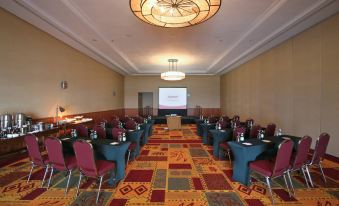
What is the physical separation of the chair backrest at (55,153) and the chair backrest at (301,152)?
391cm

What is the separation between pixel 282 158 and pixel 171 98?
37.8 ft

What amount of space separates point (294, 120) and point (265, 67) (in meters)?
2.85

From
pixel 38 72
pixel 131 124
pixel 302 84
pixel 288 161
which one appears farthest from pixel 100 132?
pixel 302 84

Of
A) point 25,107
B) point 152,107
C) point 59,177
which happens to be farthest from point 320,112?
point 152,107

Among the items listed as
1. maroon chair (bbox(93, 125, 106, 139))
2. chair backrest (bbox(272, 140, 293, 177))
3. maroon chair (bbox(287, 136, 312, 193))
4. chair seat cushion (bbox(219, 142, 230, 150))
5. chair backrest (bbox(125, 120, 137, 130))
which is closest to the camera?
chair backrest (bbox(272, 140, 293, 177))

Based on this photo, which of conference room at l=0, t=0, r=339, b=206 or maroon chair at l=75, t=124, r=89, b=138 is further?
maroon chair at l=75, t=124, r=89, b=138

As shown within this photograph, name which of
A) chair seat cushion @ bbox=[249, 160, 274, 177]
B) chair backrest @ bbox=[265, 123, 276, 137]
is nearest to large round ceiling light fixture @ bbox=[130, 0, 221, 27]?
chair seat cushion @ bbox=[249, 160, 274, 177]

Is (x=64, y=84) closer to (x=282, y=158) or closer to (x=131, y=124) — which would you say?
(x=131, y=124)

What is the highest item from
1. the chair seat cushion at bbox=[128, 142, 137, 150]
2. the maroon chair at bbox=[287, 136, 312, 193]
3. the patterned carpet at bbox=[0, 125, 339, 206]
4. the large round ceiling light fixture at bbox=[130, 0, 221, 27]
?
the large round ceiling light fixture at bbox=[130, 0, 221, 27]

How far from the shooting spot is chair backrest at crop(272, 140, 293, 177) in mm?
2754

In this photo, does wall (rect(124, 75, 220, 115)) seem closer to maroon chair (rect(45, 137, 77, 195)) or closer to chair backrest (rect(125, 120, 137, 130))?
chair backrest (rect(125, 120, 137, 130))

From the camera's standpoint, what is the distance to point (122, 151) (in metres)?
3.54

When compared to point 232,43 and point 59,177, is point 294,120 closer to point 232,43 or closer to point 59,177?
point 232,43

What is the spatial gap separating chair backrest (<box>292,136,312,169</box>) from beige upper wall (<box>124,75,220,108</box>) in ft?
36.8
